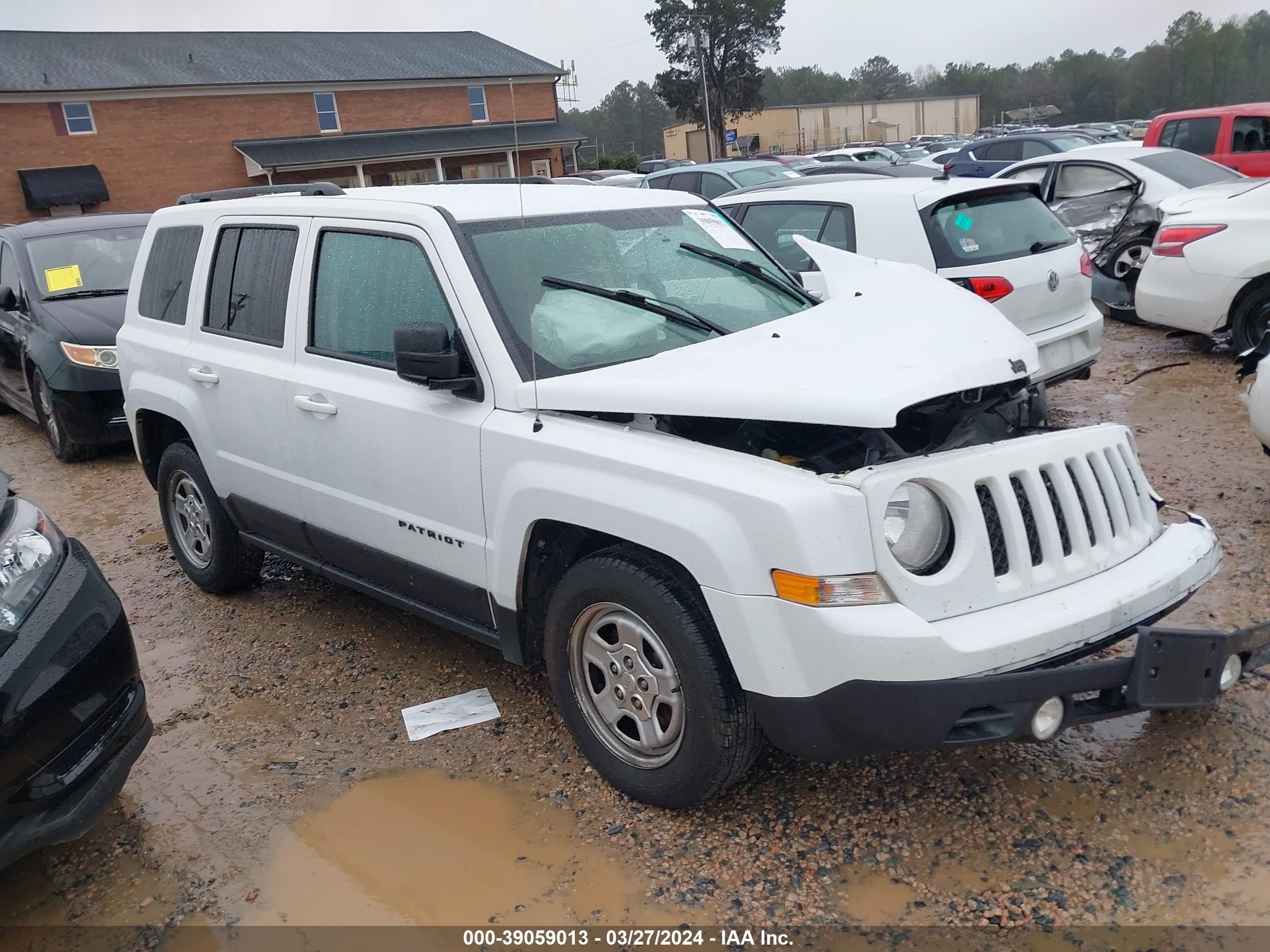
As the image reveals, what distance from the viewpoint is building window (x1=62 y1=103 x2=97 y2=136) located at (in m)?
33.7

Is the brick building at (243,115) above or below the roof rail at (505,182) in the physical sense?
above

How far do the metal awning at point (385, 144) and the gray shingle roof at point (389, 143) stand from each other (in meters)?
0.02

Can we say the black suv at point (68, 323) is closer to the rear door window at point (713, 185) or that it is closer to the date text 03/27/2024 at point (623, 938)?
the date text 03/27/2024 at point (623, 938)

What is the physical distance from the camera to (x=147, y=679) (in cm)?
452

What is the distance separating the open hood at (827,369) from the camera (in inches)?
108

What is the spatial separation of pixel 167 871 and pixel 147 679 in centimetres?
157

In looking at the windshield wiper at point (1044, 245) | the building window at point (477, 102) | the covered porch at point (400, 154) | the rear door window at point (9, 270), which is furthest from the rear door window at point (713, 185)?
the building window at point (477, 102)

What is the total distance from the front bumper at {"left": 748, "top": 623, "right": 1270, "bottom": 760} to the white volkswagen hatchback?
152 inches

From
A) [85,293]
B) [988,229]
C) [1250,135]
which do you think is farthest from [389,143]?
[988,229]

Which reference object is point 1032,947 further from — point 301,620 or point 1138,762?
point 301,620

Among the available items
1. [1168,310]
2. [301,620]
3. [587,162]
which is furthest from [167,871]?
[587,162]

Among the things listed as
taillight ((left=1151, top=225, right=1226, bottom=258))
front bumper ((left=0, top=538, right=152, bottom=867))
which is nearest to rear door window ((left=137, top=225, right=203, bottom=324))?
front bumper ((left=0, top=538, right=152, bottom=867))

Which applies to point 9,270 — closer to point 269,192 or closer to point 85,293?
point 85,293

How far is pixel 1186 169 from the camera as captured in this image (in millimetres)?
10523
